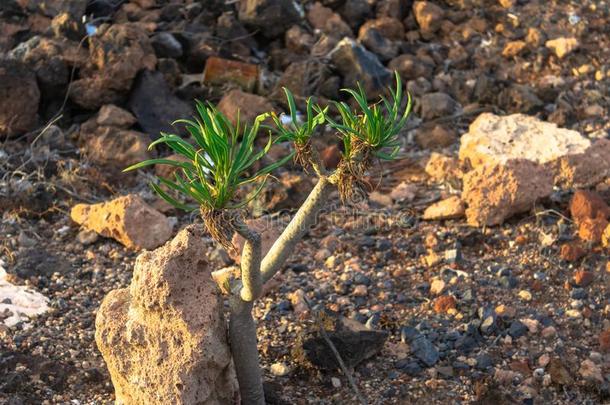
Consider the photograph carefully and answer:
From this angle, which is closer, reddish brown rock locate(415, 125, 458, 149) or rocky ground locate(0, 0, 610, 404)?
rocky ground locate(0, 0, 610, 404)

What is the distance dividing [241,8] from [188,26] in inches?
16.8

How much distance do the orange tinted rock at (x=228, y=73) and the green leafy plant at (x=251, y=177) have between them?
302 cm

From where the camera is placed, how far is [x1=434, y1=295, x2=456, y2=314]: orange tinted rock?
4.08 m

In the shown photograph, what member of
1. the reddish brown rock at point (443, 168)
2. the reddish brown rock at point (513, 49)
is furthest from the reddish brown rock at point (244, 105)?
the reddish brown rock at point (513, 49)

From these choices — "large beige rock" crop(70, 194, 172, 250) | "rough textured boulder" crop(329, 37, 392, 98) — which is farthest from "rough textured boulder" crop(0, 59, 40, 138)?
"rough textured boulder" crop(329, 37, 392, 98)

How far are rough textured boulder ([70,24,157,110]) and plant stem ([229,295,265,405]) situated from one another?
296 centimetres

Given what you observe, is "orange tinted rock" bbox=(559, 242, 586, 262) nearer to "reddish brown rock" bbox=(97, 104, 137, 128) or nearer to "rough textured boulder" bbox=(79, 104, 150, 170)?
"rough textured boulder" bbox=(79, 104, 150, 170)

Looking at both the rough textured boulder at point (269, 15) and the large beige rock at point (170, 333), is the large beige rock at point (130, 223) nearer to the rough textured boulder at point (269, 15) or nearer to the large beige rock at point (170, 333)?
the large beige rock at point (170, 333)

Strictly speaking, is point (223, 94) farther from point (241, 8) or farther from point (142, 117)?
point (241, 8)

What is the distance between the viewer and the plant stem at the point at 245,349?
313 cm

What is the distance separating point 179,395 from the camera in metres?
2.99

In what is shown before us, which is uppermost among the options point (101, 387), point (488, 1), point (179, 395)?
point (179, 395)

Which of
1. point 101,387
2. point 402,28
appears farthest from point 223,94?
point 101,387

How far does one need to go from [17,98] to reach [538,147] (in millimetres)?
3109
